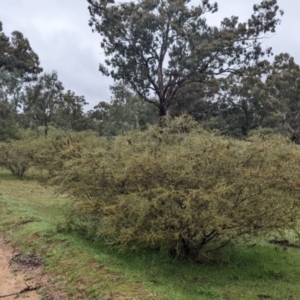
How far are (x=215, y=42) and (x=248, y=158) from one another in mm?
21567

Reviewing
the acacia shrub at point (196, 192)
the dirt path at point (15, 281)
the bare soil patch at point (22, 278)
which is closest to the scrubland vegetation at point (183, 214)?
the acacia shrub at point (196, 192)

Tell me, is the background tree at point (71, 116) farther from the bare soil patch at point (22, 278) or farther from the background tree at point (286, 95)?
the bare soil patch at point (22, 278)

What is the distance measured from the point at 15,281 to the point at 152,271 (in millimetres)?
2235

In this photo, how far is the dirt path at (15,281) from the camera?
20.0ft

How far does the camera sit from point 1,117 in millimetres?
25609

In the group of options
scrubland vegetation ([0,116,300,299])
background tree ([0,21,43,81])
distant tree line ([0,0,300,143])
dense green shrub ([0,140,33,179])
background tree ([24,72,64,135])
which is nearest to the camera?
scrubland vegetation ([0,116,300,299])

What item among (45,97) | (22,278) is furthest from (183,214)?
(45,97)

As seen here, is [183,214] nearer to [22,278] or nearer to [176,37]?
[22,278]

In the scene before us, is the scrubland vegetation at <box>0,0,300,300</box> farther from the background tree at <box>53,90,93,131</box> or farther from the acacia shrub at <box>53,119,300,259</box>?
the background tree at <box>53,90,93,131</box>

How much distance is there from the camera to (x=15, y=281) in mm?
6609

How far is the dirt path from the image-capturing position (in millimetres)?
6109

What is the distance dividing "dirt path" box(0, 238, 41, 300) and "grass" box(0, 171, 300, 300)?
12.0 inches

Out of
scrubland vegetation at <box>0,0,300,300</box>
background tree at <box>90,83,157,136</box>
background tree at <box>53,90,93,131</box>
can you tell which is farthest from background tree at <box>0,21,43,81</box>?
scrubland vegetation at <box>0,0,300,300</box>

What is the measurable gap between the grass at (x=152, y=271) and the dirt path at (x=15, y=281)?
30 cm
